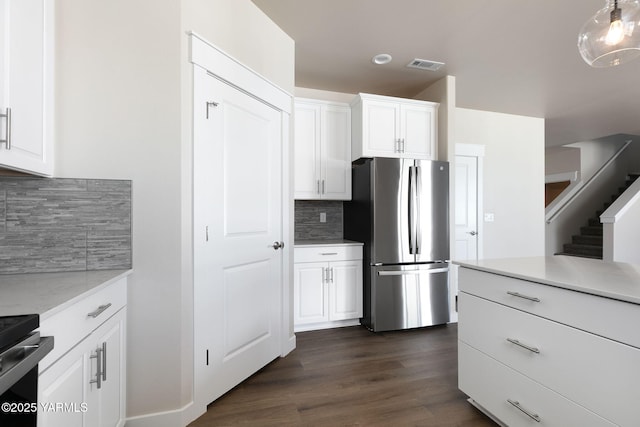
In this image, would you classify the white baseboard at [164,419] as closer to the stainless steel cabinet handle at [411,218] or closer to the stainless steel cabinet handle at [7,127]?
the stainless steel cabinet handle at [7,127]

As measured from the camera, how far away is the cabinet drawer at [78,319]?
97 cm

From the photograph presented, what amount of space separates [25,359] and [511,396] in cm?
197

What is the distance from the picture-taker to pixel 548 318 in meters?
1.38

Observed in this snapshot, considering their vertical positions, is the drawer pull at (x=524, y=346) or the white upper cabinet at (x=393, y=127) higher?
the white upper cabinet at (x=393, y=127)

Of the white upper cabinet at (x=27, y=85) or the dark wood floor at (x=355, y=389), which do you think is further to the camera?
the dark wood floor at (x=355, y=389)

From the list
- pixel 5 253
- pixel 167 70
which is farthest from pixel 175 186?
pixel 5 253

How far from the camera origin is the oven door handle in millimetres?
727

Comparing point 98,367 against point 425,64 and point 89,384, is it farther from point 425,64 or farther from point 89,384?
point 425,64

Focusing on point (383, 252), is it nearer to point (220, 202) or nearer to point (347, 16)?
point (220, 202)

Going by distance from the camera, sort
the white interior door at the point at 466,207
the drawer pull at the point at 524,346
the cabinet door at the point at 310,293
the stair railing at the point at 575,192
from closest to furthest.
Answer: the drawer pull at the point at 524,346 → the cabinet door at the point at 310,293 → the white interior door at the point at 466,207 → the stair railing at the point at 575,192

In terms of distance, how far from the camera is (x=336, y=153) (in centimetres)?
346

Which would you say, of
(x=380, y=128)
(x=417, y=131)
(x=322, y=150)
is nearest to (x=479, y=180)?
(x=417, y=131)

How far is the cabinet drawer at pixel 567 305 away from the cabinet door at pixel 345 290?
158 cm

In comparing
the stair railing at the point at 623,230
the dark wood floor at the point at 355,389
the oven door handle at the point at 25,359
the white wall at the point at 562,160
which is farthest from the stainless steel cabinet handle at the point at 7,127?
the white wall at the point at 562,160
